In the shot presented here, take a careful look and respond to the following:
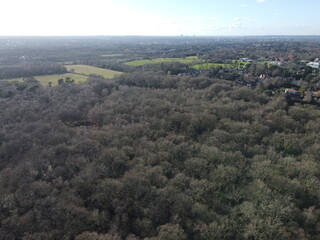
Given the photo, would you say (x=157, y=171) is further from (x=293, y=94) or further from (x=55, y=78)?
(x=55, y=78)

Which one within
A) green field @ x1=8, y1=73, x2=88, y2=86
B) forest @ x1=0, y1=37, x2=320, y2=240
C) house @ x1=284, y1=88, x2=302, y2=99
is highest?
green field @ x1=8, y1=73, x2=88, y2=86

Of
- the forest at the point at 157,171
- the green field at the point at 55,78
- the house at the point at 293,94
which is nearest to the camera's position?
the forest at the point at 157,171

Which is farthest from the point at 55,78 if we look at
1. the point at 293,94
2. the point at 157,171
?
the point at 293,94

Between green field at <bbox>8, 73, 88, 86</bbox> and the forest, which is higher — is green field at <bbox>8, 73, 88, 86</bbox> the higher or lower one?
the higher one

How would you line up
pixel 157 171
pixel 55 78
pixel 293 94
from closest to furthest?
pixel 157 171 → pixel 293 94 → pixel 55 78

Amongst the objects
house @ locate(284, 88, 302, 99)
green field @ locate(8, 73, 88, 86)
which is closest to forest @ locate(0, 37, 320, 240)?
house @ locate(284, 88, 302, 99)

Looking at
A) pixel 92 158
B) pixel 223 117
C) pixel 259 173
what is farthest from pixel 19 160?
pixel 223 117

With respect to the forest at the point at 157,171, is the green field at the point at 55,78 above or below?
above

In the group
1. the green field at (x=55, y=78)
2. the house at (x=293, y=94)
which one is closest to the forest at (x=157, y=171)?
the house at (x=293, y=94)

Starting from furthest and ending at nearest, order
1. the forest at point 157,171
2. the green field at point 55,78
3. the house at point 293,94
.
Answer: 1. the green field at point 55,78
2. the house at point 293,94
3. the forest at point 157,171

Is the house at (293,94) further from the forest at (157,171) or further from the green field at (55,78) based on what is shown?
the green field at (55,78)

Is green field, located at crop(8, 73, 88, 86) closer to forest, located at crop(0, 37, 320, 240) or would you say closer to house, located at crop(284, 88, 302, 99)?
forest, located at crop(0, 37, 320, 240)

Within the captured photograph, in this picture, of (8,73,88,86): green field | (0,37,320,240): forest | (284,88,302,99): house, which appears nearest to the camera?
(0,37,320,240): forest
